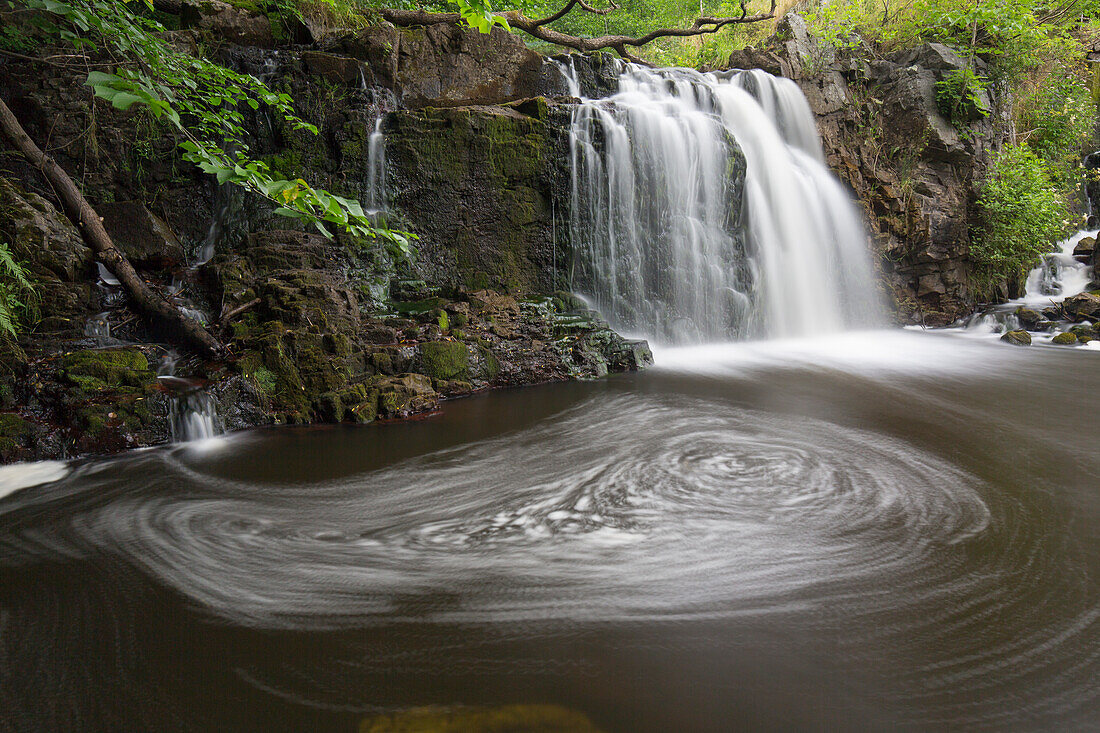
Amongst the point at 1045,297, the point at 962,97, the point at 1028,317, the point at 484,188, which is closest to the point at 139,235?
the point at 484,188

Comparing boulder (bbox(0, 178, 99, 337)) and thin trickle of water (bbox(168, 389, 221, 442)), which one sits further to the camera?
boulder (bbox(0, 178, 99, 337))

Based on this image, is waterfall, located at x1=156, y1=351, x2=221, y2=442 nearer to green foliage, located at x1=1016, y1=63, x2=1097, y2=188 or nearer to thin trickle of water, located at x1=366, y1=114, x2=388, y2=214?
thin trickle of water, located at x1=366, y1=114, x2=388, y2=214

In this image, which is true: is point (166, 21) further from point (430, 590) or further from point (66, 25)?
point (430, 590)

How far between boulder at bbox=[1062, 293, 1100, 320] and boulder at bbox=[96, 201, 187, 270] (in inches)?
526

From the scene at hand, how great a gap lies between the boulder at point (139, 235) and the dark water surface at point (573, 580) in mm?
3681

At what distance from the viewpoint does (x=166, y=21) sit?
7.58 m

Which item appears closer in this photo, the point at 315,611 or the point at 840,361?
the point at 315,611

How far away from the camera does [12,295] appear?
435cm

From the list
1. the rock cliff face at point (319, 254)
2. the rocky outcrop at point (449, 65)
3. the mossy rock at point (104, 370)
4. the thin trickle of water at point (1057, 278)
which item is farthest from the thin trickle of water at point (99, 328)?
the thin trickle of water at point (1057, 278)

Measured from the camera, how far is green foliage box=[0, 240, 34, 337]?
4.00 m

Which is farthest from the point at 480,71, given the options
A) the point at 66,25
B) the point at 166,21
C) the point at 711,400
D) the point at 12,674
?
the point at 12,674

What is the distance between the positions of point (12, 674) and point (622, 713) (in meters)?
1.87

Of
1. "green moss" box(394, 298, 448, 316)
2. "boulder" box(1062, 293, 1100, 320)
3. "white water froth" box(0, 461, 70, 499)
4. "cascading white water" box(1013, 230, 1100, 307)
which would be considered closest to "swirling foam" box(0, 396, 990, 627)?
"white water froth" box(0, 461, 70, 499)

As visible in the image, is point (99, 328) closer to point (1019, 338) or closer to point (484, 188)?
point (484, 188)
